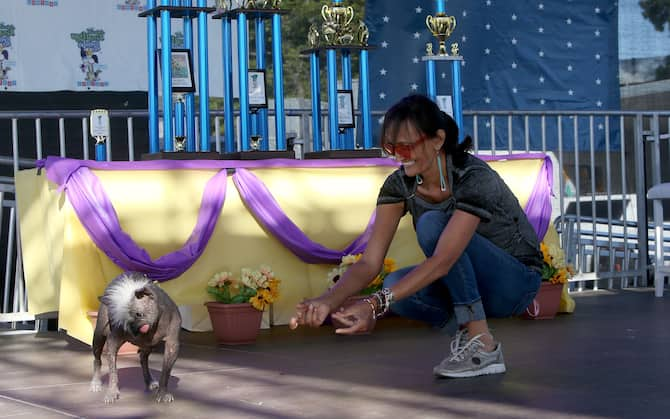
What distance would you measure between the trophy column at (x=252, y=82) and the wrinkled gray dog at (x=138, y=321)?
192 centimetres

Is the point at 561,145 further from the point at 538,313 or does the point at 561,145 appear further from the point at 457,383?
the point at 457,383

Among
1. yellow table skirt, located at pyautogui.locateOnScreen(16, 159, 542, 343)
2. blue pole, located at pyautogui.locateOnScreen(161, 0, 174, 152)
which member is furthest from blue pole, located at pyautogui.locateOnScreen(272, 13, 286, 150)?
blue pole, located at pyautogui.locateOnScreen(161, 0, 174, 152)

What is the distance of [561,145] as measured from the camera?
7.64m

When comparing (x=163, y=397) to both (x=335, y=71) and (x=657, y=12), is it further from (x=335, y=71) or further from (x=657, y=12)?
(x=657, y=12)

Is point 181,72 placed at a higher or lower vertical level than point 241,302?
higher

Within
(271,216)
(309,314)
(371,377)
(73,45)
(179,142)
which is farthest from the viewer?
(73,45)

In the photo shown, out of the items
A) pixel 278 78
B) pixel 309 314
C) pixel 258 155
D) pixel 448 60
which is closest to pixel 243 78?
pixel 278 78

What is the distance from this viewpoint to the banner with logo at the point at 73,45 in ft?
24.1

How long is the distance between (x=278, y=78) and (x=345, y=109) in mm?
410

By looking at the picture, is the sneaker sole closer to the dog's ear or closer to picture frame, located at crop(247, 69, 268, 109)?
the dog's ear

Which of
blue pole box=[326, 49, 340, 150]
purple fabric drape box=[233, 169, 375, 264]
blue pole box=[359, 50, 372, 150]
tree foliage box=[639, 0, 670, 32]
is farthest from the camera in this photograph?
tree foliage box=[639, 0, 670, 32]

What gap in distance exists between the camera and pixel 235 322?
5.23 meters

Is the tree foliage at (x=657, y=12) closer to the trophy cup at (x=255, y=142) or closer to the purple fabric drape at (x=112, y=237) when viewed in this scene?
the trophy cup at (x=255, y=142)

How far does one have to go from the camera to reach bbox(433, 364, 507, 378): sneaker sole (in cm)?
399
